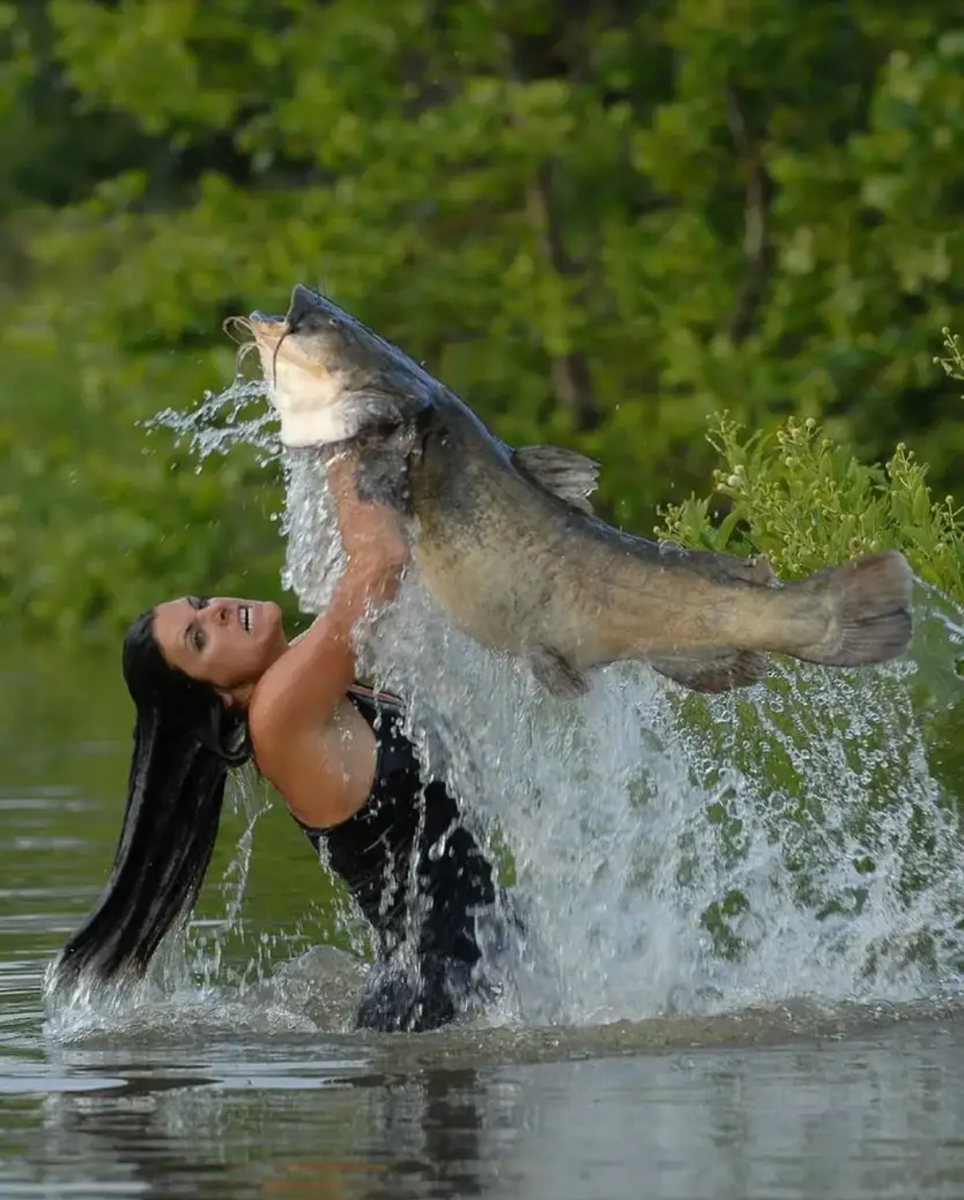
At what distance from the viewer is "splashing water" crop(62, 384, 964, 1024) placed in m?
9.12

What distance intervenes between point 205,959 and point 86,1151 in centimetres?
310

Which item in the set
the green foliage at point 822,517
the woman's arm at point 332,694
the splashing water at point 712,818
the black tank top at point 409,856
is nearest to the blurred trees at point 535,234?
the green foliage at point 822,517

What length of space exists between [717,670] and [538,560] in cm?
48

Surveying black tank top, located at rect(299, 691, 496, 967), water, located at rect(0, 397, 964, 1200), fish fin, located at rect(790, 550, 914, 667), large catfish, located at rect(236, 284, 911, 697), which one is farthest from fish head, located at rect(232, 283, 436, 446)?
black tank top, located at rect(299, 691, 496, 967)

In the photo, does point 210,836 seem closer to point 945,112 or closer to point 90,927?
point 90,927

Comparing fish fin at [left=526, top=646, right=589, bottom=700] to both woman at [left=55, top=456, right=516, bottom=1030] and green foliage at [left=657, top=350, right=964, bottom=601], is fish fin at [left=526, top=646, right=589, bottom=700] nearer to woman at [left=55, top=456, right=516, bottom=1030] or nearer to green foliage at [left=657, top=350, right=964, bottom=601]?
woman at [left=55, top=456, right=516, bottom=1030]

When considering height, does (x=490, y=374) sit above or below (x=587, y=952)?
above

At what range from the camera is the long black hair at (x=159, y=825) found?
898cm

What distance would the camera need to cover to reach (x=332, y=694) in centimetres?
857

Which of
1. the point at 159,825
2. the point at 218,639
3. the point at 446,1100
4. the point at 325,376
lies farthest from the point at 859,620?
the point at 159,825

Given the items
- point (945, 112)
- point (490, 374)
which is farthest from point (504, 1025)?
point (490, 374)

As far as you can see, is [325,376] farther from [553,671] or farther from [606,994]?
[606,994]

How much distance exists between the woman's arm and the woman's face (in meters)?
0.12

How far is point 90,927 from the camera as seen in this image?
9.38 metres
